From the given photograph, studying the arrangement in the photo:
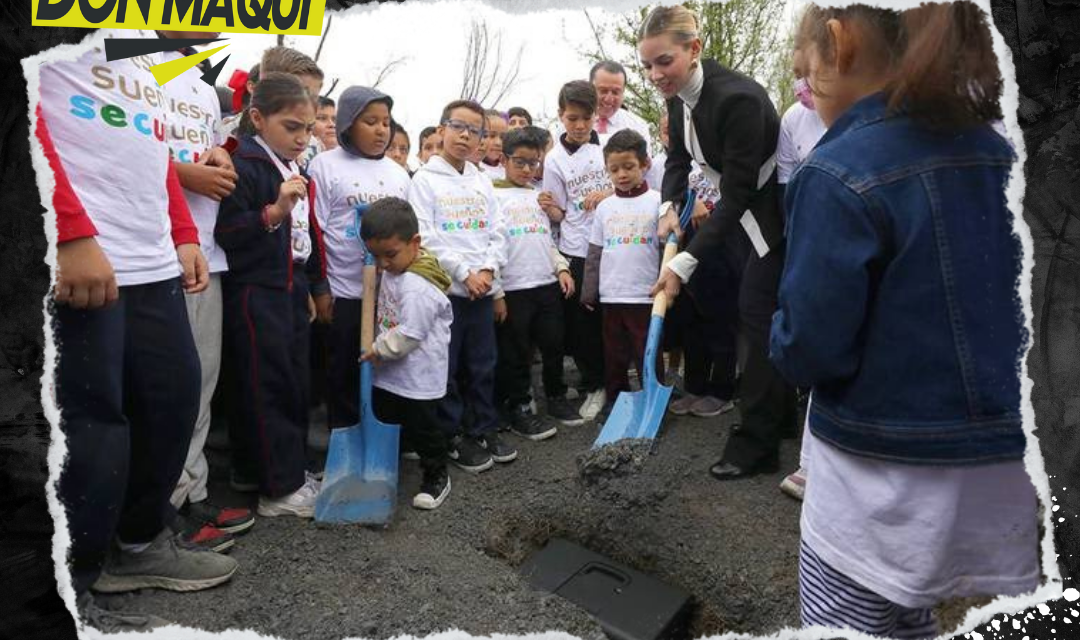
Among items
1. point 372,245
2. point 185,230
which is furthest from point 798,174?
point 372,245

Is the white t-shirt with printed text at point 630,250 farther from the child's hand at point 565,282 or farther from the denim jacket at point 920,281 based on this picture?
the denim jacket at point 920,281

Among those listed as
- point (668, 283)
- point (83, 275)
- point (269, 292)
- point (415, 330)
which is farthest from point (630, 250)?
point (83, 275)

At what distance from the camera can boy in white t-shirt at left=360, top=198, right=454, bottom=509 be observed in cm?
231

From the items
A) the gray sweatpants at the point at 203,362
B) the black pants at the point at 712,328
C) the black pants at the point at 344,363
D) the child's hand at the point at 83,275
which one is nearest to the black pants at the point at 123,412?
the child's hand at the point at 83,275

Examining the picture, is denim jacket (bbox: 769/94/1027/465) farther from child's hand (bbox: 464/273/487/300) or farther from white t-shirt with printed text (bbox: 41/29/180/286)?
child's hand (bbox: 464/273/487/300)

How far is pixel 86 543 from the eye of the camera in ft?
4.15

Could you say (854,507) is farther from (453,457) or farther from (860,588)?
(453,457)

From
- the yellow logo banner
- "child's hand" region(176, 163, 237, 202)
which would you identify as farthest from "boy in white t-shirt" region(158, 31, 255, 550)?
the yellow logo banner

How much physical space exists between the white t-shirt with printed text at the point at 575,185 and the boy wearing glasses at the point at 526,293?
0.17 metres

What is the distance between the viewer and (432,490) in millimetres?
2377

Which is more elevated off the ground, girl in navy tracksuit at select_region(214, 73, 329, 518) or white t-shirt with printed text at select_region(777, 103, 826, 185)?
white t-shirt with printed text at select_region(777, 103, 826, 185)

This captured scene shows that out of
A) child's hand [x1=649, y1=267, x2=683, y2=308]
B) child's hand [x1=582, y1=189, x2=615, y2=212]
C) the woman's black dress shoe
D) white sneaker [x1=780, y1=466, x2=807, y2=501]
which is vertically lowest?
the woman's black dress shoe

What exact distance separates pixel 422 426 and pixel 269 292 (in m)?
0.70

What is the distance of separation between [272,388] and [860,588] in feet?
5.52
